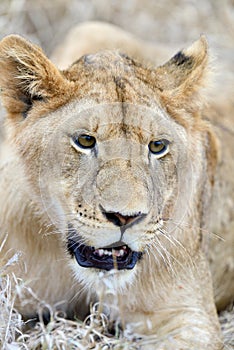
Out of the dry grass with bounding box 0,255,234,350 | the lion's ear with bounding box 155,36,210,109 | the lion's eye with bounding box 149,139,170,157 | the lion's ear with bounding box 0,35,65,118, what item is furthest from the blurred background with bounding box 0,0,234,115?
the dry grass with bounding box 0,255,234,350

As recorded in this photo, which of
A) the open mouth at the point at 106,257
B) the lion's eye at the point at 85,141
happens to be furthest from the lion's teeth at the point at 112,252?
the lion's eye at the point at 85,141

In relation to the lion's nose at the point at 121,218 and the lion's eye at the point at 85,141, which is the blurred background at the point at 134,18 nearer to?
the lion's eye at the point at 85,141

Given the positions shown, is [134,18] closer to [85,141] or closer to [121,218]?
[85,141]

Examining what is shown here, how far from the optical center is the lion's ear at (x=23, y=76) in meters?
3.13

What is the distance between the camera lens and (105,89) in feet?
10.4

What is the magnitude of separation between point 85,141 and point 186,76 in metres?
0.66

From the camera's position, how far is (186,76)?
3.43m

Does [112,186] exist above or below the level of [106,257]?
above

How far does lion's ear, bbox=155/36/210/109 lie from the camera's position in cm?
335

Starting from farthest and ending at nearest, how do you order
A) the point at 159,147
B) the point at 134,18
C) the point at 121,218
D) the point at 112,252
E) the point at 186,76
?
the point at 134,18, the point at 186,76, the point at 159,147, the point at 112,252, the point at 121,218

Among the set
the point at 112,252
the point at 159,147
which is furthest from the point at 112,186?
the point at 159,147

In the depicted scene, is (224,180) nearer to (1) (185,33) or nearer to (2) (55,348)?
(2) (55,348)

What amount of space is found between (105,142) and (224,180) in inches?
61.2

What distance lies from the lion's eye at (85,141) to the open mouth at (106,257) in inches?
14.8
